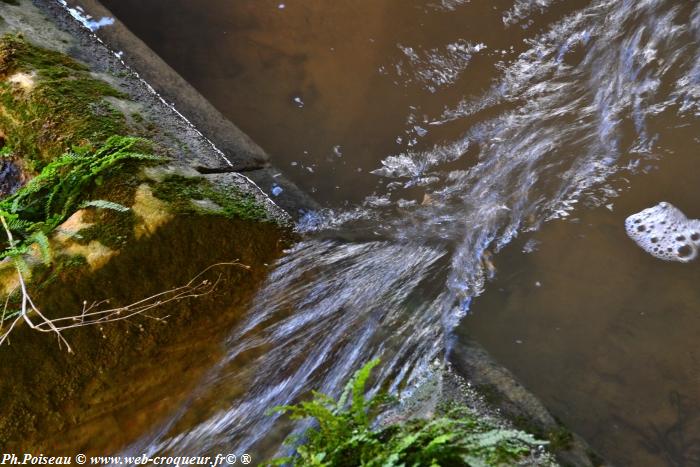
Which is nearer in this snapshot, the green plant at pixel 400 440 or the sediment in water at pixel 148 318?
the green plant at pixel 400 440

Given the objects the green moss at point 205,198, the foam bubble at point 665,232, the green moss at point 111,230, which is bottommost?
the green moss at point 111,230

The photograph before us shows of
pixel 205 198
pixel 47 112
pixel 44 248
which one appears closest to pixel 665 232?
pixel 205 198

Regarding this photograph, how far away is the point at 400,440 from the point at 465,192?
2075 mm

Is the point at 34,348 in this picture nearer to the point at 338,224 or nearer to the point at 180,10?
the point at 338,224

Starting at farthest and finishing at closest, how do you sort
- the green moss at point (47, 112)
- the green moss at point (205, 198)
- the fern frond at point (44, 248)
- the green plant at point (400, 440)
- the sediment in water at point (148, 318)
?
the green moss at point (47, 112) → the green moss at point (205, 198) → the fern frond at point (44, 248) → the sediment in water at point (148, 318) → the green plant at point (400, 440)

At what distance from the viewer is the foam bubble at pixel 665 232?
389cm

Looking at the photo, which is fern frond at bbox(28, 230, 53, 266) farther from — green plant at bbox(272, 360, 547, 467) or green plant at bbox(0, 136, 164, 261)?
green plant at bbox(272, 360, 547, 467)

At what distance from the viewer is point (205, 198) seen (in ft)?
12.2

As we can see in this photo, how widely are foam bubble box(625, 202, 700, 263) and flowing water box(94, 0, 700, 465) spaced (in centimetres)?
7

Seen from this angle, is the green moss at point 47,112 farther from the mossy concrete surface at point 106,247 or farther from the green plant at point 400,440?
the green plant at point 400,440

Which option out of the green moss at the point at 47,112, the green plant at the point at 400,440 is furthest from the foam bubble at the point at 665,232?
the green moss at the point at 47,112

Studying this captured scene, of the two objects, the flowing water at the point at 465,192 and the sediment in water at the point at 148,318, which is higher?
the flowing water at the point at 465,192

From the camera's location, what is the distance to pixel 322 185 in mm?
4480

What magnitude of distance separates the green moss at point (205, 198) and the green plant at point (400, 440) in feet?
4.26
